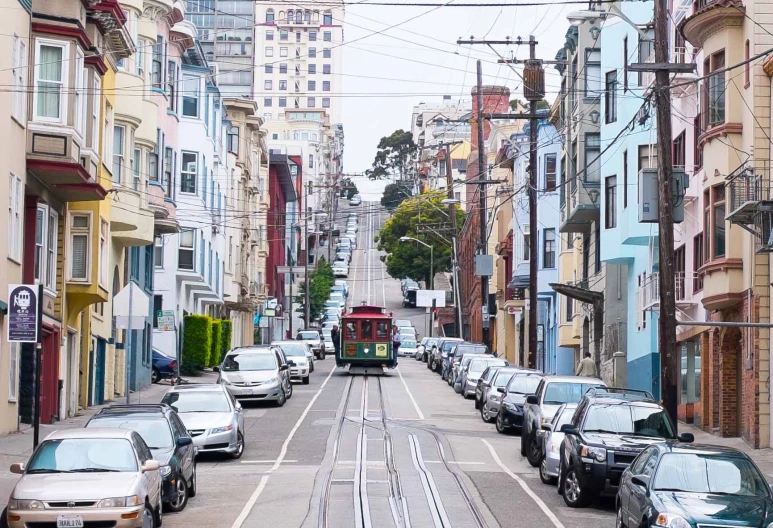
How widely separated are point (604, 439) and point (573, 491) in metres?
0.96

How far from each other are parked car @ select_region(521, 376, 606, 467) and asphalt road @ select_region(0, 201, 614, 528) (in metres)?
0.37

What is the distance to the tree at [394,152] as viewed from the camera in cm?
19062

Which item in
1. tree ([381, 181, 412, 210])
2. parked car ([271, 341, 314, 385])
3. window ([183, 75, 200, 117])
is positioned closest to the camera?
parked car ([271, 341, 314, 385])

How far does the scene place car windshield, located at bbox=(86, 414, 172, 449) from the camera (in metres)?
19.5

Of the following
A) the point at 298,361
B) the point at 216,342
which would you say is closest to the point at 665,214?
the point at 298,361

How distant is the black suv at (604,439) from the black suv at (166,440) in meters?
5.60

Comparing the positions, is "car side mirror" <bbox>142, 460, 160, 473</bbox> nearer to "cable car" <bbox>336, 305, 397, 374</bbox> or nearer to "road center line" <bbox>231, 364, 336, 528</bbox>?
"road center line" <bbox>231, 364, 336, 528</bbox>

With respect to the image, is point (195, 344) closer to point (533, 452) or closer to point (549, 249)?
point (549, 249)

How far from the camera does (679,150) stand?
38344mm

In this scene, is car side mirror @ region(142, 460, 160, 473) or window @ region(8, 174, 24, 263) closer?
car side mirror @ region(142, 460, 160, 473)

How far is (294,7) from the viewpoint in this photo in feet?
626

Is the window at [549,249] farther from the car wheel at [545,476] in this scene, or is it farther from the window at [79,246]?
the car wheel at [545,476]

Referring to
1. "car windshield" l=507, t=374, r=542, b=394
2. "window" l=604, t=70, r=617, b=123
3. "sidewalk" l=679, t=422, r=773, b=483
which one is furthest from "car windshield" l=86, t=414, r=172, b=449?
"window" l=604, t=70, r=617, b=123

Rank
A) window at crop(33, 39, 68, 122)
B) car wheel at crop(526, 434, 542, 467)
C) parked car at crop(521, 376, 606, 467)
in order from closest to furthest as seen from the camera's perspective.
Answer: car wheel at crop(526, 434, 542, 467) < parked car at crop(521, 376, 606, 467) < window at crop(33, 39, 68, 122)
